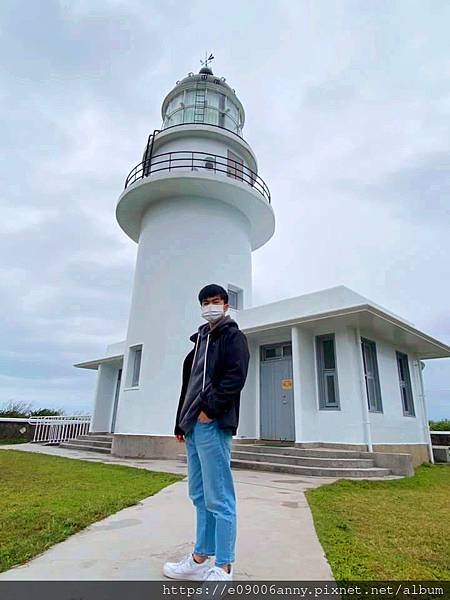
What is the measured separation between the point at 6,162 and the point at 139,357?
23.9 ft

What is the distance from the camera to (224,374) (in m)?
2.07

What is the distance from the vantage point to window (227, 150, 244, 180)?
11719 mm

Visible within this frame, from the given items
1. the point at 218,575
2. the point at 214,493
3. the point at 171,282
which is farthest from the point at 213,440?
the point at 171,282

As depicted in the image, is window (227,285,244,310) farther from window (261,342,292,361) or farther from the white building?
window (261,342,292,361)

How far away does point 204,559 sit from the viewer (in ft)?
6.43

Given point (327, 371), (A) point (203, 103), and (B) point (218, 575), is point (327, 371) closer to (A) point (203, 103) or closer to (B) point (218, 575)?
(B) point (218, 575)

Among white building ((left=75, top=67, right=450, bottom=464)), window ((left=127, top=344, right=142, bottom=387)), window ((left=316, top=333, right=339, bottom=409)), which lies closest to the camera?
white building ((left=75, top=67, right=450, bottom=464))

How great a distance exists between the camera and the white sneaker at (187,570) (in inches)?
73.3

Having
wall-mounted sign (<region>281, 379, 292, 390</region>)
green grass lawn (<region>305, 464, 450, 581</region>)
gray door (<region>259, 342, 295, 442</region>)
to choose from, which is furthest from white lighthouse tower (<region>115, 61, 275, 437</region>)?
green grass lawn (<region>305, 464, 450, 581</region>)

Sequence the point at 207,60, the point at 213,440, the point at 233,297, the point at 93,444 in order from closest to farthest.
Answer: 1. the point at 213,440
2. the point at 233,297
3. the point at 93,444
4. the point at 207,60

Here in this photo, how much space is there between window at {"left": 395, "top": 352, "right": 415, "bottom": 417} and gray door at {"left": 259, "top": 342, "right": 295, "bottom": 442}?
3.44 metres

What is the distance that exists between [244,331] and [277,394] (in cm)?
185

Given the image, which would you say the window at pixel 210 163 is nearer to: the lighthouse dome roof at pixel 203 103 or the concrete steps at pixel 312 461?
the lighthouse dome roof at pixel 203 103

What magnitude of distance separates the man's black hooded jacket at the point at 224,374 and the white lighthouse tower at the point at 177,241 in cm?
748
